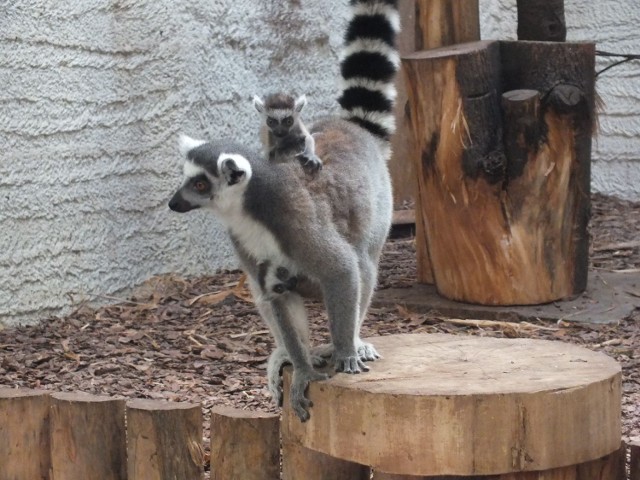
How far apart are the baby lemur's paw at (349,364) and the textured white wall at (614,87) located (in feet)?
18.5

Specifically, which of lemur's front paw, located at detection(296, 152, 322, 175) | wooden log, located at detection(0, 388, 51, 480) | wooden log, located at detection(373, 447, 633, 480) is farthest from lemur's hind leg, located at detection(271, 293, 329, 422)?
wooden log, located at detection(0, 388, 51, 480)

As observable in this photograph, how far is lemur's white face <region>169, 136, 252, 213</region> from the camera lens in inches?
128

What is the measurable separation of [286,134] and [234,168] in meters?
0.83

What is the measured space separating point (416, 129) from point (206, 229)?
1.56 meters

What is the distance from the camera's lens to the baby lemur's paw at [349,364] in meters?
3.13

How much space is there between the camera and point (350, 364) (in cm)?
317

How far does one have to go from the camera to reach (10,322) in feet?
17.9

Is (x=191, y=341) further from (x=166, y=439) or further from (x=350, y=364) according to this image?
(x=350, y=364)

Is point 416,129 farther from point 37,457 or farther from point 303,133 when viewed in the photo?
point 37,457

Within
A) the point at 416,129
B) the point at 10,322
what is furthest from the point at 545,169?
the point at 10,322

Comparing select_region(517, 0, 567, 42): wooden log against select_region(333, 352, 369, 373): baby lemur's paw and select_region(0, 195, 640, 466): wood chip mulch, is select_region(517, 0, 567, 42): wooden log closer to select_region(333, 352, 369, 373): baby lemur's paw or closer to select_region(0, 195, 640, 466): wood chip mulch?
select_region(0, 195, 640, 466): wood chip mulch

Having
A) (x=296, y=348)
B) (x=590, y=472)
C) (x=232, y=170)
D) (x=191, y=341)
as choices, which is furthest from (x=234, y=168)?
(x=191, y=341)

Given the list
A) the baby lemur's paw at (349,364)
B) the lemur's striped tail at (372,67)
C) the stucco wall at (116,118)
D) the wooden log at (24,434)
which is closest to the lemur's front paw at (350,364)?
the baby lemur's paw at (349,364)

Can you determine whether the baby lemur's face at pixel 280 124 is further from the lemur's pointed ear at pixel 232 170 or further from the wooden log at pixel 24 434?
the wooden log at pixel 24 434
